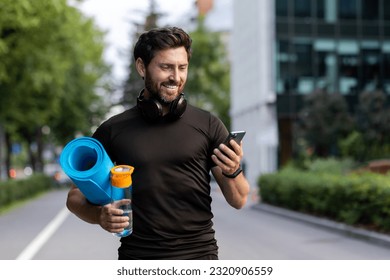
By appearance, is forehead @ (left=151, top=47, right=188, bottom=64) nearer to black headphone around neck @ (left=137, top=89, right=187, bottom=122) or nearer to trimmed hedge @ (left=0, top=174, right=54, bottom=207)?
black headphone around neck @ (left=137, top=89, right=187, bottom=122)

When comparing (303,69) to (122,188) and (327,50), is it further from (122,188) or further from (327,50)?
(122,188)

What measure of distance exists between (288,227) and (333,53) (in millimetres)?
28343

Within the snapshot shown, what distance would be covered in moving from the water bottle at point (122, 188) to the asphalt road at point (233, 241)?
28.2 feet

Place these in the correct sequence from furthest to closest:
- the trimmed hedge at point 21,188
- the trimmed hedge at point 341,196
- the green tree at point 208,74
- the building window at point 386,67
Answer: the green tree at point 208,74 < the building window at point 386,67 < the trimmed hedge at point 21,188 < the trimmed hedge at point 341,196

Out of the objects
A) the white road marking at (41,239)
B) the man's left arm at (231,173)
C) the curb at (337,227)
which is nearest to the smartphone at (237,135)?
the man's left arm at (231,173)

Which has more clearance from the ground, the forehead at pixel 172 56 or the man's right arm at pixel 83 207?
the forehead at pixel 172 56

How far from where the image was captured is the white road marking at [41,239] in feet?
40.3

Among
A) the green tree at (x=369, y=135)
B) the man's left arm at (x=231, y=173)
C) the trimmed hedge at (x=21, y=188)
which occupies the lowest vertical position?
the trimmed hedge at (x=21, y=188)

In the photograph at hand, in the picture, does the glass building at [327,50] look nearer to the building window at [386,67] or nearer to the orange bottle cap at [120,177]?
the building window at [386,67]

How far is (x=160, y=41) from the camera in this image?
3.03 meters

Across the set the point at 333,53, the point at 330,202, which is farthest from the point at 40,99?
the point at 333,53

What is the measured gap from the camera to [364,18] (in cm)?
4559

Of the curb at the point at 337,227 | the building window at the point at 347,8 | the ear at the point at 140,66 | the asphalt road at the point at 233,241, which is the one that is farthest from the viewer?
the building window at the point at 347,8
